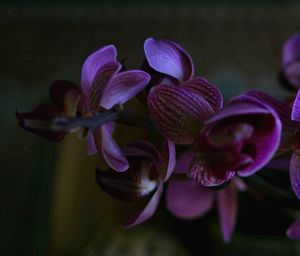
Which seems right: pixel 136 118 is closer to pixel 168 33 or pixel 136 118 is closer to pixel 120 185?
pixel 120 185

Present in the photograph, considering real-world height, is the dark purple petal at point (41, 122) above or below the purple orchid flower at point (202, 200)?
above

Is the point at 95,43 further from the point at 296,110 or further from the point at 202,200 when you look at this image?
the point at 296,110

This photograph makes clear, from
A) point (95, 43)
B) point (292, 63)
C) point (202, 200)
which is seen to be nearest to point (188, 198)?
point (202, 200)

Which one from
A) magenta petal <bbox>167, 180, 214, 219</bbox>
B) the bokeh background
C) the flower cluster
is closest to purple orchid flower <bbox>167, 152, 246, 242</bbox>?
magenta petal <bbox>167, 180, 214, 219</bbox>

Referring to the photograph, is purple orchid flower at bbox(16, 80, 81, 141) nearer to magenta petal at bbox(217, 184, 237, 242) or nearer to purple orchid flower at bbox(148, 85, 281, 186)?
purple orchid flower at bbox(148, 85, 281, 186)

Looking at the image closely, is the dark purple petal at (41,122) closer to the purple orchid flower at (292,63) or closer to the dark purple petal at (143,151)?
the dark purple petal at (143,151)

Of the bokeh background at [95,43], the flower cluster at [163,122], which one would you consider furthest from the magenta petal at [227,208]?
the bokeh background at [95,43]

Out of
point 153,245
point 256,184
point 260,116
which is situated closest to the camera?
Answer: point 260,116

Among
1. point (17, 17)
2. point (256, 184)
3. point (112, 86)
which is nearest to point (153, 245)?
point (256, 184)
